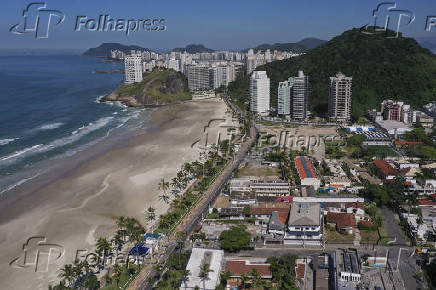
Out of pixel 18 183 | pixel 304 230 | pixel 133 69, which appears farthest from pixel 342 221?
pixel 133 69

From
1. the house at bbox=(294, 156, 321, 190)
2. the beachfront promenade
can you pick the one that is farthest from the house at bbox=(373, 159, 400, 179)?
the beachfront promenade

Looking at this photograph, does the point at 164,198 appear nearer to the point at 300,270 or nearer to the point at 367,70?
the point at 300,270

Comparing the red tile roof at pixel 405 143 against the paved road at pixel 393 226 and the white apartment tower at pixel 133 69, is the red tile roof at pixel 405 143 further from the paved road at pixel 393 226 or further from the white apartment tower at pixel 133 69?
the white apartment tower at pixel 133 69

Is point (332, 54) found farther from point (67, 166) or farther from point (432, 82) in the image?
point (67, 166)

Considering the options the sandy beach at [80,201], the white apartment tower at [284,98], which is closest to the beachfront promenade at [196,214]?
the sandy beach at [80,201]

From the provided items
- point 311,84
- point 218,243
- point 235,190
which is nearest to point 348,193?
point 235,190

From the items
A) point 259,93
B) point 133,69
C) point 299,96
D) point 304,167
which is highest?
point 133,69

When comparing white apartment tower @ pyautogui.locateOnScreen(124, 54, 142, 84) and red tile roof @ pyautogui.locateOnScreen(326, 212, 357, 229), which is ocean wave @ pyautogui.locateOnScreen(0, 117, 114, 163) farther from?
white apartment tower @ pyautogui.locateOnScreen(124, 54, 142, 84)
